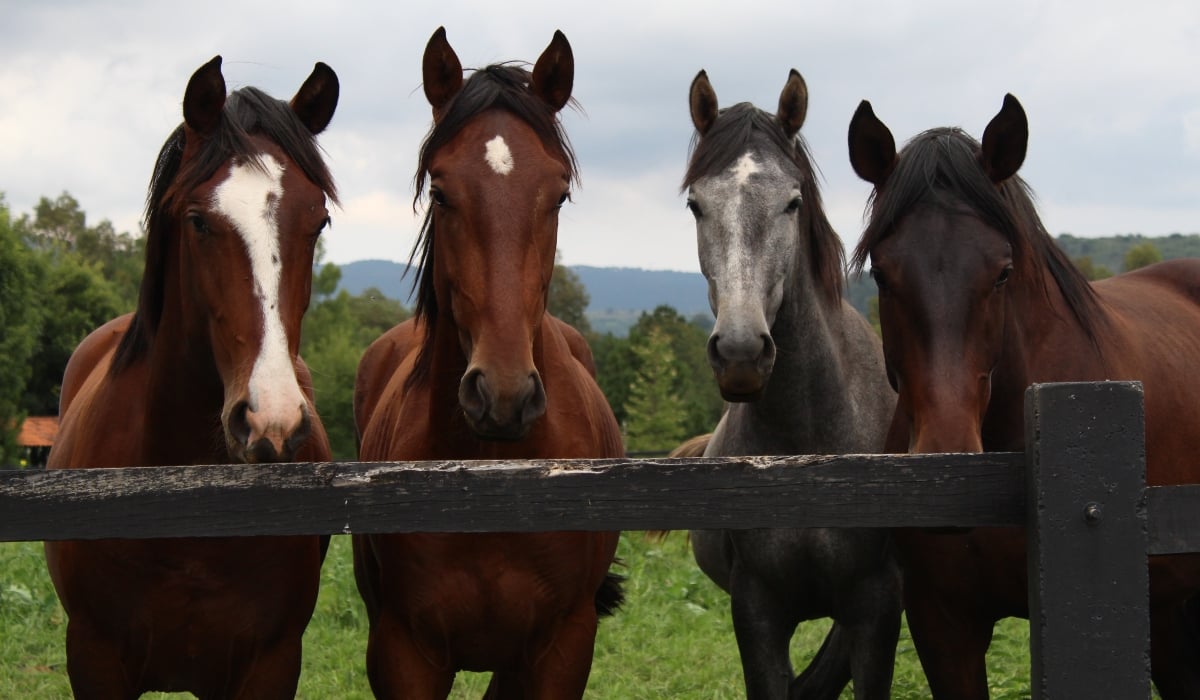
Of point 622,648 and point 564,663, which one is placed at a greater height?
→ point 564,663

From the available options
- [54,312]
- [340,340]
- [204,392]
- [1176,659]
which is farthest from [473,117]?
[340,340]

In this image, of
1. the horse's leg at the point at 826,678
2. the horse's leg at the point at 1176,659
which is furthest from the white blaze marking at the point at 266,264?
the horse's leg at the point at 1176,659

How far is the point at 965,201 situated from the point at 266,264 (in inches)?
86.0

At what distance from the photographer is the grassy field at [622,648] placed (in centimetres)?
635

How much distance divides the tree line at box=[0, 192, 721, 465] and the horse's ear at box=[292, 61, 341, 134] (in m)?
20.9

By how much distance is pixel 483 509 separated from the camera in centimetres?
256

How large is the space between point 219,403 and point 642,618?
16.7ft

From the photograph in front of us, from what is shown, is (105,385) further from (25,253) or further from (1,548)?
(25,253)

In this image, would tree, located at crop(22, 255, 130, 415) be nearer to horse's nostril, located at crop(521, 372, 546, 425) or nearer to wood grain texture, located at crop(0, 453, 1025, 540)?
horse's nostril, located at crop(521, 372, 546, 425)

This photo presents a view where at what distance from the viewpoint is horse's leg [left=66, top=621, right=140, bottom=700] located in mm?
3537

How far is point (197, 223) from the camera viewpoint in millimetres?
3424

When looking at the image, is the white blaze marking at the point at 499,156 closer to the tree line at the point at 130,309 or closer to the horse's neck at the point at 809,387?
the horse's neck at the point at 809,387

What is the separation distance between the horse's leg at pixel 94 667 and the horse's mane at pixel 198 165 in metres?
0.88

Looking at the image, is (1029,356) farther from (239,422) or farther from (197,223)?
(197,223)
